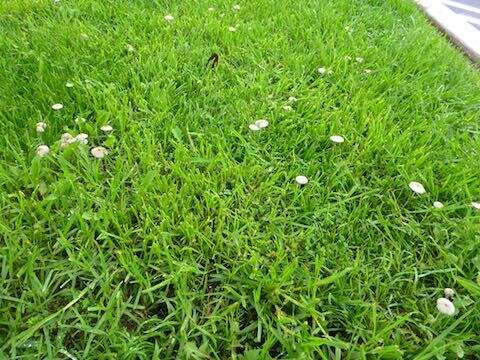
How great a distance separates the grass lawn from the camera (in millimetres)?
1379

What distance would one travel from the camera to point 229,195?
71.1 inches

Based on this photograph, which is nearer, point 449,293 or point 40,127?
point 449,293

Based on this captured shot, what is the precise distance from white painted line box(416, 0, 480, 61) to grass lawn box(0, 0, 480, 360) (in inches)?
27.4

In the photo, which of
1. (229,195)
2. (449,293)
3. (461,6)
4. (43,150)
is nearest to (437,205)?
(449,293)

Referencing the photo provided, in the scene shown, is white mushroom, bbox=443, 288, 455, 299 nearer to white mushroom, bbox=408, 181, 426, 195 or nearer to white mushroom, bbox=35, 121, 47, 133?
white mushroom, bbox=408, 181, 426, 195

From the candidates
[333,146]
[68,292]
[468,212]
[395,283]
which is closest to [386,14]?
[333,146]

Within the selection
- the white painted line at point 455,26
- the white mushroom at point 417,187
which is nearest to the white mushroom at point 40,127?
the white mushroom at point 417,187

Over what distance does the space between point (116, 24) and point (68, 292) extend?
2053 millimetres

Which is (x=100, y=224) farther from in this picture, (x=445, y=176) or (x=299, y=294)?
(x=445, y=176)

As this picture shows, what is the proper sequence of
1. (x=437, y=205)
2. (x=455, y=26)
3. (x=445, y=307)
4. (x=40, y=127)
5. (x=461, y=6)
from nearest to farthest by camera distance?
(x=445, y=307)
(x=437, y=205)
(x=40, y=127)
(x=455, y=26)
(x=461, y=6)

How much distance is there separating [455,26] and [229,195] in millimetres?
3041

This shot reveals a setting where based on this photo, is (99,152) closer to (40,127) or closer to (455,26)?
(40,127)

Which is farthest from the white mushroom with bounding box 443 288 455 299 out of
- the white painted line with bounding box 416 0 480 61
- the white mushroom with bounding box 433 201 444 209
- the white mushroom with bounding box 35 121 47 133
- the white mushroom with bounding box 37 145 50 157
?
the white painted line with bounding box 416 0 480 61

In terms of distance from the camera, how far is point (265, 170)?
1914 mm
